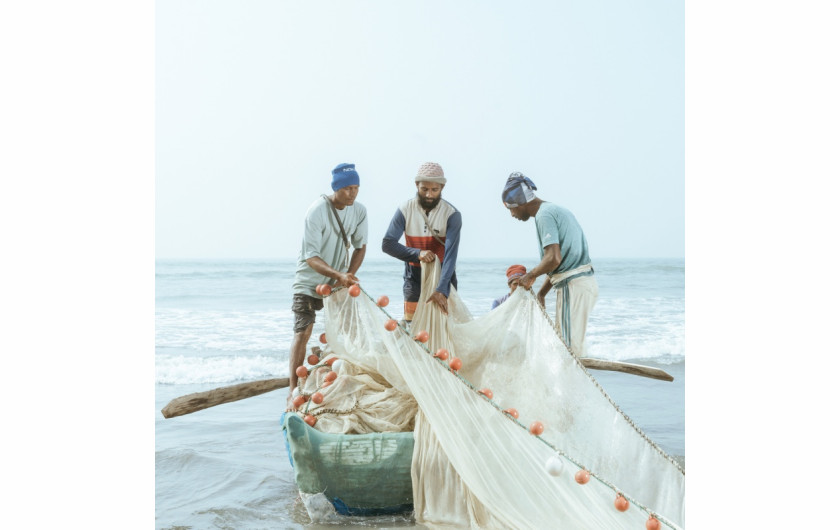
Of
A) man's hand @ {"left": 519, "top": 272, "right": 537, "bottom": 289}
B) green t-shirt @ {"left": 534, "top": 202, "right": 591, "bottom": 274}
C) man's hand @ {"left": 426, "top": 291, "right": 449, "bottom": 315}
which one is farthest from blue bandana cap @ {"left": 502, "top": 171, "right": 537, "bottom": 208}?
man's hand @ {"left": 426, "top": 291, "right": 449, "bottom": 315}

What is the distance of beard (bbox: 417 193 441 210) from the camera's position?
4.31 m

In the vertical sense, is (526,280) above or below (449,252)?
below

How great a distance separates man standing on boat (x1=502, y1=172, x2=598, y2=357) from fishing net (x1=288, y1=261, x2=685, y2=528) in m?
0.31

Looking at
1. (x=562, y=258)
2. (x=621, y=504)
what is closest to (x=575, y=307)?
(x=562, y=258)

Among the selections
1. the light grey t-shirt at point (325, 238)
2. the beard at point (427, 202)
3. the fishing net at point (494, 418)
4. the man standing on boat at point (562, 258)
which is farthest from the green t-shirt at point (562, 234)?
the light grey t-shirt at point (325, 238)

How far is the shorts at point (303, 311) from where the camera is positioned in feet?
14.6

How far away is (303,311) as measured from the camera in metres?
4.46

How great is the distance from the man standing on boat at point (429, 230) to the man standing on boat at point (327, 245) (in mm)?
239

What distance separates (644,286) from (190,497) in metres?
20.1

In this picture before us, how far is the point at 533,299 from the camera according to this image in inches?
166

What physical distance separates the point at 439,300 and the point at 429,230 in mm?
432

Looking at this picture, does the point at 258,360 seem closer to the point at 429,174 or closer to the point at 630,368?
the point at 630,368

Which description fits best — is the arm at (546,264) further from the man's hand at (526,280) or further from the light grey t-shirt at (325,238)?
the light grey t-shirt at (325,238)

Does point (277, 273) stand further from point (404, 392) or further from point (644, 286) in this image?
point (404, 392)
